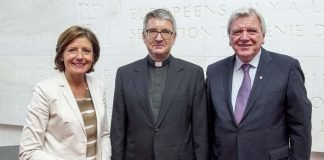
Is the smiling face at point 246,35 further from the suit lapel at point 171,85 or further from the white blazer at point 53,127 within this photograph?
the white blazer at point 53,127

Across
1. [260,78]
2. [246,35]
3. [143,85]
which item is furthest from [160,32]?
[260,78]

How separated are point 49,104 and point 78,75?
0.25 m

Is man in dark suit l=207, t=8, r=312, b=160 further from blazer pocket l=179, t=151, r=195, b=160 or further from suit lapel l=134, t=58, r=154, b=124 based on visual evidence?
suit lapel l=134, t=58, r=154, b=124

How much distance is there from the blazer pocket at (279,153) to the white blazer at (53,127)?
101cm

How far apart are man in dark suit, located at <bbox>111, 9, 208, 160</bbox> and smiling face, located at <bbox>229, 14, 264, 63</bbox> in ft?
0.99

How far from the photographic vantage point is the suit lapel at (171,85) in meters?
2.38

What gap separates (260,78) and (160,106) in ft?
1.88

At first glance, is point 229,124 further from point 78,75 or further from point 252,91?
point 78,75

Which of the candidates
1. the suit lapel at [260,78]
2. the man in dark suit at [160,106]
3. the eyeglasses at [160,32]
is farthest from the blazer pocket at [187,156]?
the eyeglasses at [160,32]

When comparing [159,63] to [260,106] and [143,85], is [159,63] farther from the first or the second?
[260,106]

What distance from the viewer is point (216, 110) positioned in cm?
237

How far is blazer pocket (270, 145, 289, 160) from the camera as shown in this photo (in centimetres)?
227

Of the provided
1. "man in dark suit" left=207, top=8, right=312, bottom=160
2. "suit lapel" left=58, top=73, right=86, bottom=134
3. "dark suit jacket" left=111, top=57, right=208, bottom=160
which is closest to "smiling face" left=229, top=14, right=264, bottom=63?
"man in dark suit" left=207, top=8, right=312, bottom=160

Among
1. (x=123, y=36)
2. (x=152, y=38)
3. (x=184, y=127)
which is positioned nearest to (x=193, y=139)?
(x=184, y=127)
